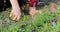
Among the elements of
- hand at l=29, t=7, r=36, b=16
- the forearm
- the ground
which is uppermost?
the forearm

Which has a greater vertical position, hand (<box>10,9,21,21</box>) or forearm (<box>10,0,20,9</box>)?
forearm (<box>10,0,20,9</box>)

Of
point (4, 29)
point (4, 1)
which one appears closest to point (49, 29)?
point (4, 29)

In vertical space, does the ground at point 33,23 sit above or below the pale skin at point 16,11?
below

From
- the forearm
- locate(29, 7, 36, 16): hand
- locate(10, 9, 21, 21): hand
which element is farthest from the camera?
locate(29, 7, 36, 16): hand

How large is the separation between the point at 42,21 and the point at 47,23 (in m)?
0.10

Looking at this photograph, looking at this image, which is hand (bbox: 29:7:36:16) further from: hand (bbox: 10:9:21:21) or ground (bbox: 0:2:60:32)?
hand (bbox: 10:9:21:21)

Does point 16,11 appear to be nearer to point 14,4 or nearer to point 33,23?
point 14,4

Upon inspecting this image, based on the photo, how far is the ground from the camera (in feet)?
11.8

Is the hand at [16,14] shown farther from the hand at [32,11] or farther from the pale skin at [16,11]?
the hand at [32,11]

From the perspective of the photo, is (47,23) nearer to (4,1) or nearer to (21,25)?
(21,25)

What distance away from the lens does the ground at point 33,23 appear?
359 centimetres

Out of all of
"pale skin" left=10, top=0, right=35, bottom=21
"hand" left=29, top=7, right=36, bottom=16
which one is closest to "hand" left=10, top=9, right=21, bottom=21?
"pale skin" left=10, top=0, right=35, bottom=21

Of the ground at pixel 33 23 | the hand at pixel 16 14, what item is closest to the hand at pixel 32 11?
the ground at pixel 33 23

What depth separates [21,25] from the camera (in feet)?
12.1
